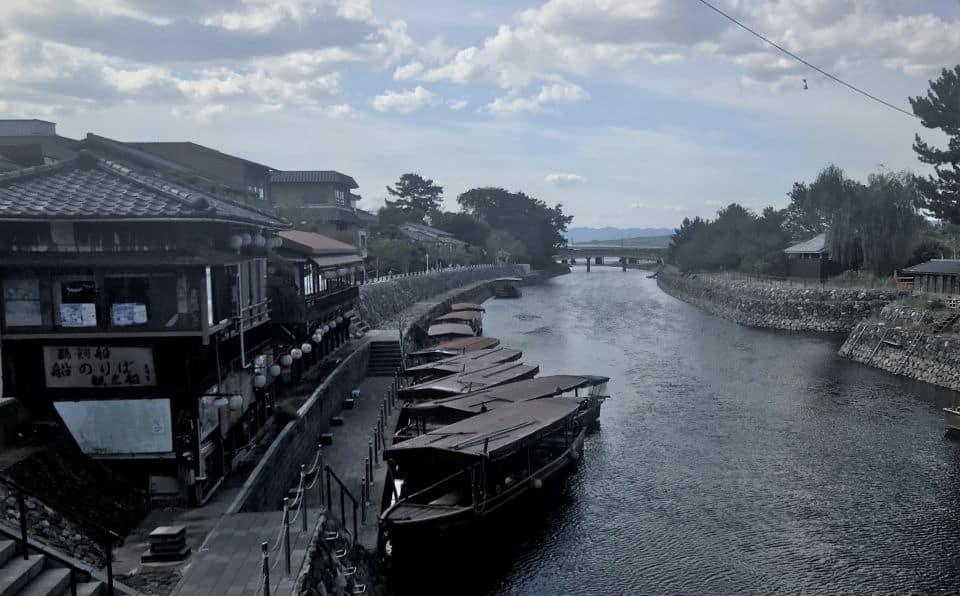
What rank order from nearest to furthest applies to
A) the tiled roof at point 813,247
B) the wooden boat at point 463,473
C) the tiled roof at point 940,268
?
the wooden boat at point 463,473
the tiled roof at point 940,268
the tiled roof at point 813,247

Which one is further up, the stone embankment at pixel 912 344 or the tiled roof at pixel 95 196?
the tiled roof at pixel 95 196

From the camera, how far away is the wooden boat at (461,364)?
30312 millimetres

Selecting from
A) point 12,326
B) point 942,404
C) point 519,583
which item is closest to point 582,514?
point 519,583

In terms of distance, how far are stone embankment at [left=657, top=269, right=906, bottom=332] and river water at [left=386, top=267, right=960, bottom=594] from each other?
16650 mm

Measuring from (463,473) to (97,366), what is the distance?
8914 millimetres

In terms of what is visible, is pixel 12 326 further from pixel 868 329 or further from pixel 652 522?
pixel 868 329

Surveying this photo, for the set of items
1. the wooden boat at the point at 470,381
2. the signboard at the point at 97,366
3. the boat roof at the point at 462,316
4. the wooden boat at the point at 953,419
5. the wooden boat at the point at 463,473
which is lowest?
the wooden boat at the point at 953,419

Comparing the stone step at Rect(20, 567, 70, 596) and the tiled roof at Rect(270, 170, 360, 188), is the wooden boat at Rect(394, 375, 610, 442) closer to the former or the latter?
the stone step at Rect(20, 567, 70, 596)

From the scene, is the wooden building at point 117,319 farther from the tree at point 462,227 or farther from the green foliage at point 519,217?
the green foliage at point 519,217

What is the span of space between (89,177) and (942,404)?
114 ft

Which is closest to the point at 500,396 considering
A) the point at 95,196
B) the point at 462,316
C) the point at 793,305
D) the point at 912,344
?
the point at 95,196

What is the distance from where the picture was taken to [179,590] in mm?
10836

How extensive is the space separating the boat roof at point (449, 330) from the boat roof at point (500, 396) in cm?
1419

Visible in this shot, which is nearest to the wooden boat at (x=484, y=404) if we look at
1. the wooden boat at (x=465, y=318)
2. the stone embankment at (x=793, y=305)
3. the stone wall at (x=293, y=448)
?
the stone wall at (x=293, y=448)
